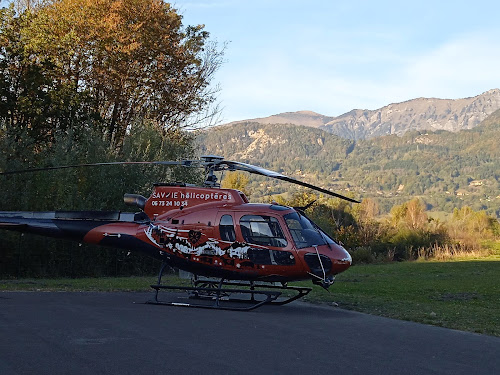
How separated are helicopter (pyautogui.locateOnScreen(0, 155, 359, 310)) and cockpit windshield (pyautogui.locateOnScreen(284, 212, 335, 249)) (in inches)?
0.9

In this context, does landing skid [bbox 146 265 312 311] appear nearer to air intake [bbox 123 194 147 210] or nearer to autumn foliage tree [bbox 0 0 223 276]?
air intake [bbox 123 194 147 210]

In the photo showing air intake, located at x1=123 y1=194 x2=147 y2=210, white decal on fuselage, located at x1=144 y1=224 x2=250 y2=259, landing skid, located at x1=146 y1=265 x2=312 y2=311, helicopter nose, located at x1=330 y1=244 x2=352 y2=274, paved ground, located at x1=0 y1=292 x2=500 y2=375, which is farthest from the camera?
air intake, located at x1=123 y1=194 x2=147 y2=210

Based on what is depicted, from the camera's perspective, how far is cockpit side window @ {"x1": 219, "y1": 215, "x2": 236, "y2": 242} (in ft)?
48.9

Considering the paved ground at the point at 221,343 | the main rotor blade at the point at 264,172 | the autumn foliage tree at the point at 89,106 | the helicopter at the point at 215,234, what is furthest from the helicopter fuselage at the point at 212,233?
the autumn foliage tree at the point at 89,106

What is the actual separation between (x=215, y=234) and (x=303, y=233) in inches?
79.4

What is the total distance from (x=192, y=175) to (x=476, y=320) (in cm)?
2085

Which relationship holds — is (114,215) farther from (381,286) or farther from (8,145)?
(8,145)

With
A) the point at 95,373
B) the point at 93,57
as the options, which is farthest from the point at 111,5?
the point at 95,373

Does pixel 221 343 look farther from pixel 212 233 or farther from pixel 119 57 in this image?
pixel 119 57

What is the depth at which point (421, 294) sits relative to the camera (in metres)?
21.2

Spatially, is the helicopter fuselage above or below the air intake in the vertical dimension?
below

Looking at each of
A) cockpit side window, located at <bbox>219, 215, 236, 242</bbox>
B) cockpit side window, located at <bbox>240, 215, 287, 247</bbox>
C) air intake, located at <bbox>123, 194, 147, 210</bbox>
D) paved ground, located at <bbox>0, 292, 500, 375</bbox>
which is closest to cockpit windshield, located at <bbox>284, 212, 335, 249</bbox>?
cockpit side window, located at <bbox>240, 215, 287, 247</bbox>

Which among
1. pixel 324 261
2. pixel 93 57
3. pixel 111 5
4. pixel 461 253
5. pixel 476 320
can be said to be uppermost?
pixel 111 5

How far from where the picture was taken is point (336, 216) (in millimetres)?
56000
